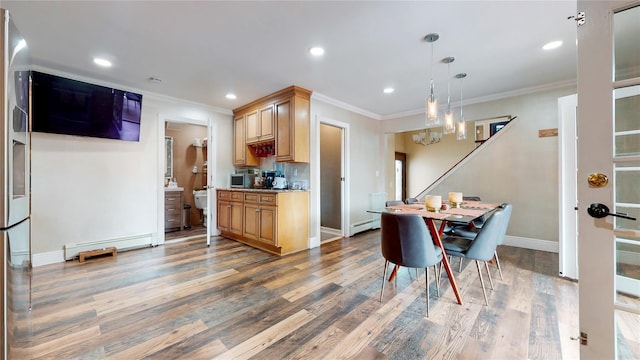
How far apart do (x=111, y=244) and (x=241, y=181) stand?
2.05 meters

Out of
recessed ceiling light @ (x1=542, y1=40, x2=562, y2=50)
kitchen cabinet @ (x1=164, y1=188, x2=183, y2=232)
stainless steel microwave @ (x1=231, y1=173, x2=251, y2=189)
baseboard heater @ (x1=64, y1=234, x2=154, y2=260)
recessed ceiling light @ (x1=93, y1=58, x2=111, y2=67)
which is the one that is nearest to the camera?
recessed ceiling light @ (x1=542, y1=40, x2=562, y2=50)

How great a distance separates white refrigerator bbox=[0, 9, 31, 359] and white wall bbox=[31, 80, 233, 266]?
2.53 m

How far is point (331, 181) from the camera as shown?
5.21 meters

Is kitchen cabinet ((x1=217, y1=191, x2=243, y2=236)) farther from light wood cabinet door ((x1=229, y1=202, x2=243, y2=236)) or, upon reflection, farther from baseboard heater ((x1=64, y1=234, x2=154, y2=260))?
baseboard heater ((x1=64, y1=234, x2=154, y2=260))

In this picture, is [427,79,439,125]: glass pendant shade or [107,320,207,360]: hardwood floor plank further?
[427,79,439,125]: glass pendant shade

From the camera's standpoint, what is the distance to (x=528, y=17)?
2.02 meters

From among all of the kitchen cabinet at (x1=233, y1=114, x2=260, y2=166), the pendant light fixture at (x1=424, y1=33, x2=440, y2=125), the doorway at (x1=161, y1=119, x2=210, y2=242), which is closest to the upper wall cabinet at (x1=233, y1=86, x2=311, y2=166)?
the kitchen cabinet at (x1=233, y1=114, x2=260, y2=166)

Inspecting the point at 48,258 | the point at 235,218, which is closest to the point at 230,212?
the point at 235,218

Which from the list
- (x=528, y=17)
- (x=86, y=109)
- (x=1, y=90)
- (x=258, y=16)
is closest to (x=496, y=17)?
(x=528, y=17)

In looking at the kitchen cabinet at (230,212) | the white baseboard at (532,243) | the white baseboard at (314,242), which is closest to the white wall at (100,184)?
the kitchen cabinet at (230,212)

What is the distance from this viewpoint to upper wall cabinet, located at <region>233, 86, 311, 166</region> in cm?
364

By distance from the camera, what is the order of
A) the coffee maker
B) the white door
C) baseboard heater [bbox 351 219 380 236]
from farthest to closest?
baseboard heater [bbox 351 219 380 236] < the coffee maker < the white door

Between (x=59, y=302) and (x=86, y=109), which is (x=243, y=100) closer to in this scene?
(x=86, y=109)

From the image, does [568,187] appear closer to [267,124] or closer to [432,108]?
[432,108]
